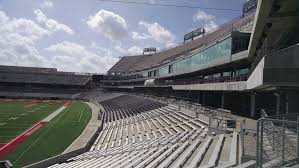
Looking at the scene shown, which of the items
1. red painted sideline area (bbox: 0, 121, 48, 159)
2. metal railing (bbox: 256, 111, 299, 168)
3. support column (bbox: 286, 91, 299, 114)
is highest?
support column (bbox: 286, 91, 299, 114)

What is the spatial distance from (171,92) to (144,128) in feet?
103

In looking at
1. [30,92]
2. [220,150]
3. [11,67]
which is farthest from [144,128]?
[11,67]

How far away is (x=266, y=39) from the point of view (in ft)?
58.0

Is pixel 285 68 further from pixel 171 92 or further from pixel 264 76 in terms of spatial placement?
pixel 171 92

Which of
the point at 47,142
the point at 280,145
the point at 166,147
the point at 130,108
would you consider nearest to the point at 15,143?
the point at 47,142

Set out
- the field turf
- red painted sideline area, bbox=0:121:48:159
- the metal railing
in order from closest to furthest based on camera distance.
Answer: the metal railing < the field turf < red painted sideline area, bbox=0:121:48:159

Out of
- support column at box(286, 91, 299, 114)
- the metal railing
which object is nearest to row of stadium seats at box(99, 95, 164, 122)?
support column at box(286, 91, 299, 114)

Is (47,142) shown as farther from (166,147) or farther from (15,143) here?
(166,147)

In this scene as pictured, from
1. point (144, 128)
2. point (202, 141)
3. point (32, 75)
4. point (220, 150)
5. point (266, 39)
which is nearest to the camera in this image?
point (220, 150)

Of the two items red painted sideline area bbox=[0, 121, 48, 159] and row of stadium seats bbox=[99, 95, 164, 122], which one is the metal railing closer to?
red painted sideline area bbox=[0, 121, 48, 159]

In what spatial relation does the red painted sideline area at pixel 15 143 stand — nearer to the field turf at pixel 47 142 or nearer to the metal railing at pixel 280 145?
the field turf at pixel 47 142

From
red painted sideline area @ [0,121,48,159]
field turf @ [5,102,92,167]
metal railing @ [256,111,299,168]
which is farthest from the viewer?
red painted sideline area @ [0,121,48,159]

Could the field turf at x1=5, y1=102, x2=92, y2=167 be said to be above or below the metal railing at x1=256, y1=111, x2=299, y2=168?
below

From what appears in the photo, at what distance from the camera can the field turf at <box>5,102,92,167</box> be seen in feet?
69.8
